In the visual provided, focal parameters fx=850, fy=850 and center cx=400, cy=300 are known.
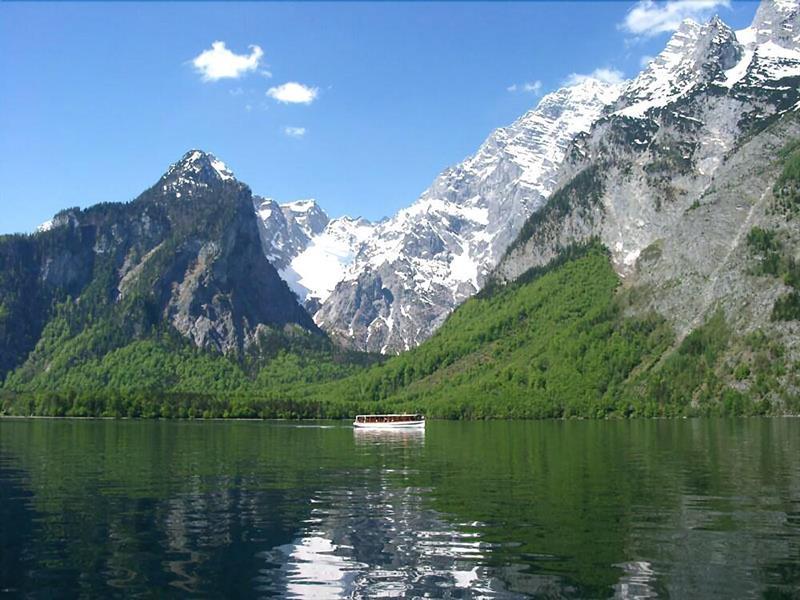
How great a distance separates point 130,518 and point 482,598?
3331 cm

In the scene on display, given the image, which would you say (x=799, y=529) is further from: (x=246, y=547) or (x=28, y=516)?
(x=28, y=516)

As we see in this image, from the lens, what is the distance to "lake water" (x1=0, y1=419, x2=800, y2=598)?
43.8 meters

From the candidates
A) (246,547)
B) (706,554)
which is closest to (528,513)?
(706,554)

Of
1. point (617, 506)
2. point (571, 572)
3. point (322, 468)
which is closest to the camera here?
point (571, 572)

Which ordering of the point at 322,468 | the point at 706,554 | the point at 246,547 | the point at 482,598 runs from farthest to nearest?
→ the point at 322,468, the point at 246,547, the point at 706,554, the point at 482,598

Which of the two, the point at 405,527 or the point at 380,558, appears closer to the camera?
the point at 380,558

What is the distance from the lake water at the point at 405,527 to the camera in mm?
43750

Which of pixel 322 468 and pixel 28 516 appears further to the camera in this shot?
pixel 322 468

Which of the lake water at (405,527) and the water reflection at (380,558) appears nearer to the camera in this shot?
the water reflection at (380,558)

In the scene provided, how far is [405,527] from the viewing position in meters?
60.0

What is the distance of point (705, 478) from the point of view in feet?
288

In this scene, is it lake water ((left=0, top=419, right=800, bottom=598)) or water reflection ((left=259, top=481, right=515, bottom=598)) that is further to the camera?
lake water ((left=0, top=419, right=800, bottom=598))

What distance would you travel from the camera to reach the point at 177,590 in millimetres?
42344

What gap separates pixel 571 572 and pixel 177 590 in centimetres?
2035
